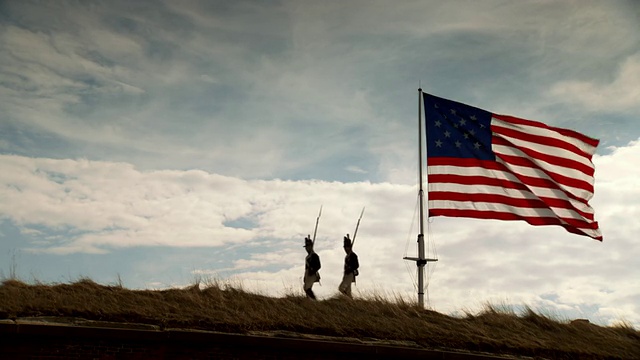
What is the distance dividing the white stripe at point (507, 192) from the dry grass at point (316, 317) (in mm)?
3025

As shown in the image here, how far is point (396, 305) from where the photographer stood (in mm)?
15164

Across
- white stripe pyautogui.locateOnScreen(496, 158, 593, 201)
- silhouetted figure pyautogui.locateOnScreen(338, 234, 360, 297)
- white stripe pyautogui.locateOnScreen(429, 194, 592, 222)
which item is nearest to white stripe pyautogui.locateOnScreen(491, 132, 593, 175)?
white stripe pyautogui.locateOnScreen(496, 158, 593, 201)

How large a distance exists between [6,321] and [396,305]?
27.5 ft

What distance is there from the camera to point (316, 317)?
13391mm

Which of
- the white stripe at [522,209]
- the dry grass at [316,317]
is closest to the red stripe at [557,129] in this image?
the white stripe at [522,209]

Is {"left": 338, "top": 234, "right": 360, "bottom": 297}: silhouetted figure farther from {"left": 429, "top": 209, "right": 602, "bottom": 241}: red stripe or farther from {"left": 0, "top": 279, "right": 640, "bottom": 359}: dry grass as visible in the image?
{"left": 429, "top": 209, "right": 602, "bottom": 241}: red stripe

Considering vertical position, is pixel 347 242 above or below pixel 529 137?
below

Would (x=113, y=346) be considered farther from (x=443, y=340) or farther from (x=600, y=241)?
(x=600, y=241)

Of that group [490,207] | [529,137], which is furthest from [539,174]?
[490,207]

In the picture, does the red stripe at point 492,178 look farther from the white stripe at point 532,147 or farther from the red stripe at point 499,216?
the red stripe at point 499,216

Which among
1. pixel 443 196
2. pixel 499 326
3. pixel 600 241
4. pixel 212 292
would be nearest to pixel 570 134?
pixel 600 241

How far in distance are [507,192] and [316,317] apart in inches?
253

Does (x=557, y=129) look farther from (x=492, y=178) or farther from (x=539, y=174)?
(x=492, y=178)

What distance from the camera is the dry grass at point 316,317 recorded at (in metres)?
12.2
